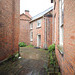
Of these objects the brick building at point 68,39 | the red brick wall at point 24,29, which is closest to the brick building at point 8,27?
the brick building at point 68,39

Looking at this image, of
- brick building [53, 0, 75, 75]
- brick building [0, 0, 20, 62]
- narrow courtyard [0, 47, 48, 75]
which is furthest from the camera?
brick building [0, 0, 20, 62]

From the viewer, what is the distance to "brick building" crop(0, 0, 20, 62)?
4.23 m

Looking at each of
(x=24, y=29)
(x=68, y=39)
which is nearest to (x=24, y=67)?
(x=68, y=39)

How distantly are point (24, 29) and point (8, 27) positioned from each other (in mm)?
10462

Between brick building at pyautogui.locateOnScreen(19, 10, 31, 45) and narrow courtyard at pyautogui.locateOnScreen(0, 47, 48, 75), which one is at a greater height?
brick building at pyautogui.locateOnScreen(19, 10, 31, 45)

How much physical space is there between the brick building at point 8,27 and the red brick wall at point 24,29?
942 cm

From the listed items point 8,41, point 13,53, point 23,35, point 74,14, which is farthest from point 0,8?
point 23,35

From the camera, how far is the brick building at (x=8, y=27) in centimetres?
423

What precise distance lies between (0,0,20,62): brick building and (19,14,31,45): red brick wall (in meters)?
9.42

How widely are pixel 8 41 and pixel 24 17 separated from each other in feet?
38.1

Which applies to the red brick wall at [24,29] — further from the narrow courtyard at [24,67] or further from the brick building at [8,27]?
the narrow courtyard at [24,67]

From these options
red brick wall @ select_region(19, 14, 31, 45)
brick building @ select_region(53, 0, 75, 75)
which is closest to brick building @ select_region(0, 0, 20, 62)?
brick building @ select_region(53, 0, 75, 75)

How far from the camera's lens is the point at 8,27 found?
4789 mm

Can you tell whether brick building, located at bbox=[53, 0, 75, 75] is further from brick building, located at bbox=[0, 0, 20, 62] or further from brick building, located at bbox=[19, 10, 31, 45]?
brick building, located at bbox=[19, 10, 31, 45]
